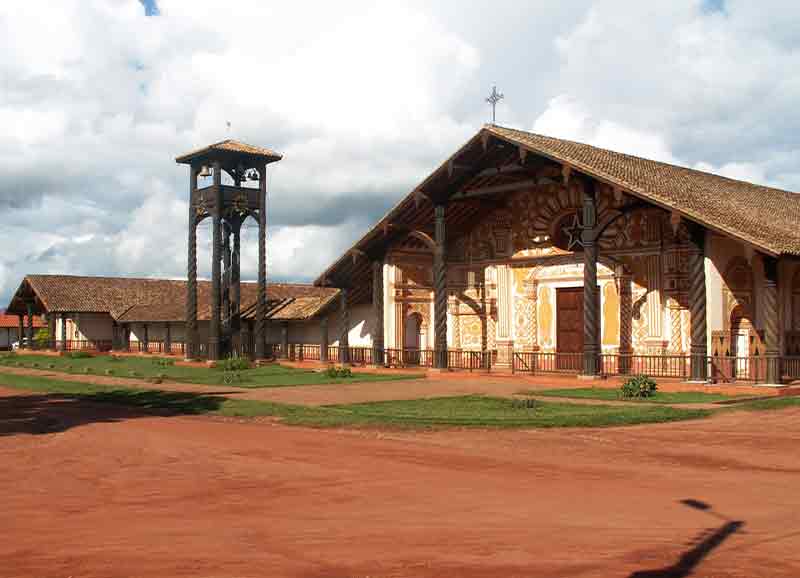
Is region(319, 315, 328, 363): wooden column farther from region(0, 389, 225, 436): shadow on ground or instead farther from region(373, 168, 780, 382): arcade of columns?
region(0, 389, 225, 436): shadow on ground

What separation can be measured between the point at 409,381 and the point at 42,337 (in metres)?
41.7

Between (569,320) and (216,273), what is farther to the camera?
(216,273)

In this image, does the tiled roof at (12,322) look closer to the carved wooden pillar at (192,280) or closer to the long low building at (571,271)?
the carved wooden pillar at (192,280)

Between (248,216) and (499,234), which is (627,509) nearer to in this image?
(499,234)

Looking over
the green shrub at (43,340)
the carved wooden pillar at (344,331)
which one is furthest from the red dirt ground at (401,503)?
the green shrub at (43,340)

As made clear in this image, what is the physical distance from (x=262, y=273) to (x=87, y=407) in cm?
2264

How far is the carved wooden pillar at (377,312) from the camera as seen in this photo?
34969 millimetres

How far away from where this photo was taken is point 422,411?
18391mm

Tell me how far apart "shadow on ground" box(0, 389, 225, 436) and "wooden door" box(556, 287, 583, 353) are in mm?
13038

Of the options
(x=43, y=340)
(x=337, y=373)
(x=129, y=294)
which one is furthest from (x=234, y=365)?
(x=43, y=340)

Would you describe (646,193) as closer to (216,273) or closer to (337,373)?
(337,373)

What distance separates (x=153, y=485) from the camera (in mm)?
10133

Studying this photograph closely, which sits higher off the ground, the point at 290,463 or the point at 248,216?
the point at 248,216

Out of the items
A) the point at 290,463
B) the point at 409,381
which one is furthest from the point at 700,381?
the point at 290,463
